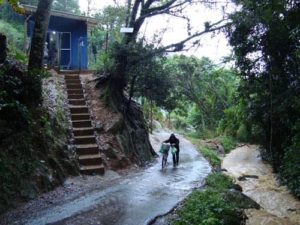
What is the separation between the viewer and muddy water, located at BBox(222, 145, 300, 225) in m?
11.1

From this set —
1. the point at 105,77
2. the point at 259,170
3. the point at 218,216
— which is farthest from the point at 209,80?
the point at 218,216

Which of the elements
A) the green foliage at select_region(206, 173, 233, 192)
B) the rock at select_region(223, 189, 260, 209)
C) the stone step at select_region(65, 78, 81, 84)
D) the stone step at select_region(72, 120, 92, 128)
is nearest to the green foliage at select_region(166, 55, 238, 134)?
the stone step at select_region(65, 78, 81, 84)

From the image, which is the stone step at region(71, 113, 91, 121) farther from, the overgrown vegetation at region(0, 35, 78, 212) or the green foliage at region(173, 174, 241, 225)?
the green foliage at region(173, 174, 241, 225)

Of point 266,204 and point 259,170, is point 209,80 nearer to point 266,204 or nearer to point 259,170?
point 259,170

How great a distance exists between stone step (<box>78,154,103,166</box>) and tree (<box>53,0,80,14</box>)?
2696 centimetres

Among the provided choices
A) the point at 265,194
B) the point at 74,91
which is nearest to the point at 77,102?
the point at 74,91

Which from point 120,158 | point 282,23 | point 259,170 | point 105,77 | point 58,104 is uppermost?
point 282,23

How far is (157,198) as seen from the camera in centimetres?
1092

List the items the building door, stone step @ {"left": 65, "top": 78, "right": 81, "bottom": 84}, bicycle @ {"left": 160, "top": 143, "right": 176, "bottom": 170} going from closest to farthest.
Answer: bicycle @ {"left": 160, "top": 143, "right": 176, "bottom": 170} → stone step @ {"left": 65, "top": 78, "right": 81, "bottom": 84} → the building door

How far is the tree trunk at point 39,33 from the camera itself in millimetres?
12406

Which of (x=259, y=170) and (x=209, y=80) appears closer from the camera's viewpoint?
(x=259, y=170)

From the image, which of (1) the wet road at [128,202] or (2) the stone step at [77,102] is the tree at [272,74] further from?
(2) the stone step at [77,102]

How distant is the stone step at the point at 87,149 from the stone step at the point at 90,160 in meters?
0.19

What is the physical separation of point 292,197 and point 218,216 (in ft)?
23.0
